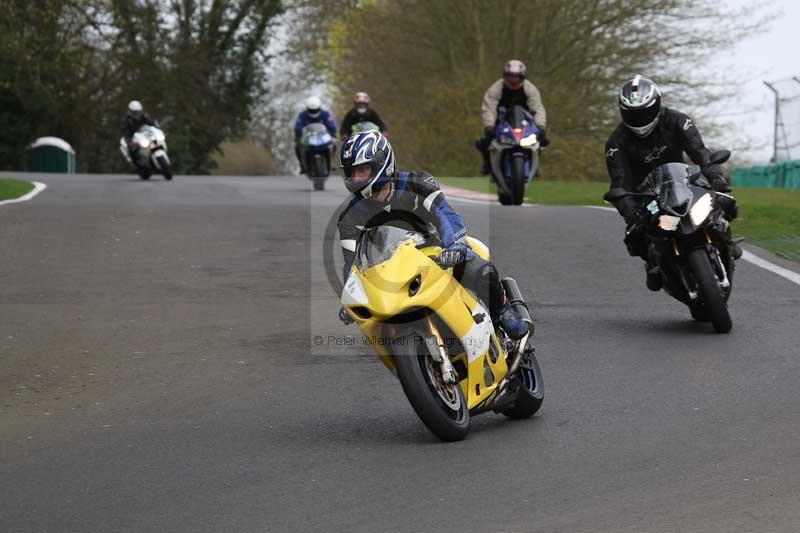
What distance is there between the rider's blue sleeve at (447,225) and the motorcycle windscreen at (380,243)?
109 mm

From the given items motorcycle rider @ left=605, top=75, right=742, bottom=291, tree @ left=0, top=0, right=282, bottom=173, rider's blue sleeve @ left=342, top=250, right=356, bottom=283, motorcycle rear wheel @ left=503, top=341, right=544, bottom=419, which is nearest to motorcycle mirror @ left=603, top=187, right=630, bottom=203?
motorcycle rider @ left=605, top=75, right=742, bottom=291

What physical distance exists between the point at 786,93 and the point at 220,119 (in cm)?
2941

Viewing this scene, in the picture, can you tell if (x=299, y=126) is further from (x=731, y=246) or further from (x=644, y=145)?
(x=731, y=246)

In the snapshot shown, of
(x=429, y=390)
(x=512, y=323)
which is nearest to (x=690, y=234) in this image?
(x=512, y=323)

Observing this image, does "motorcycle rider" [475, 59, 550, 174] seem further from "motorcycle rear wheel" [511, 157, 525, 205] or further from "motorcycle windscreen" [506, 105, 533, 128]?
"motorcycle rear wheel" [511, 157, 525, 205]

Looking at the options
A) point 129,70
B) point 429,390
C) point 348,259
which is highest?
point 129,70

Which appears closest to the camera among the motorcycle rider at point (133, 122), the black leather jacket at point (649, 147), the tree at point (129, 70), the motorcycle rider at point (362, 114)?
the black leather jacket at point (649, 147)

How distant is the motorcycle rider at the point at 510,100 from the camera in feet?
65.8

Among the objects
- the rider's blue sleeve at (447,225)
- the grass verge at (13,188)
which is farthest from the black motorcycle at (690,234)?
the grass verge at (13,188)

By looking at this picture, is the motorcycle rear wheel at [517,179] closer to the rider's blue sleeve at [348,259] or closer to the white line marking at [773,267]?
the white line marking at [773,267]

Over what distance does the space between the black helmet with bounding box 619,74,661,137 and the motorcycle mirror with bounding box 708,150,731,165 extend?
0.63 m

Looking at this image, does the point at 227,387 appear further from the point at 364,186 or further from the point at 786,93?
the point at 786,93

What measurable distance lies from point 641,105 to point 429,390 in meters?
4.69

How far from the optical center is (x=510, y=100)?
20422 millimetres
